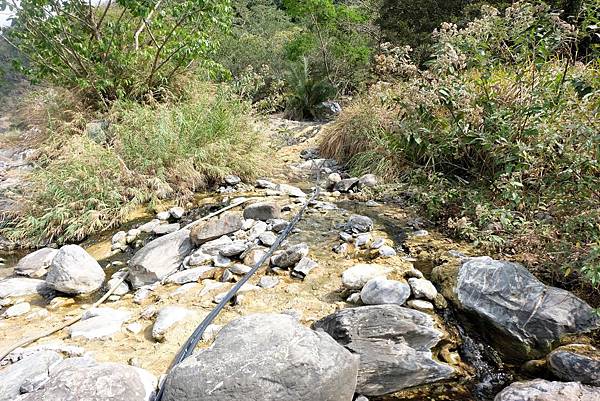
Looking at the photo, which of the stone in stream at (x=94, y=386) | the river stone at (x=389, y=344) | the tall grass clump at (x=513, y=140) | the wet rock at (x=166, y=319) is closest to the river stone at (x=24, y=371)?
the stone in stream at (x=94, y=386)

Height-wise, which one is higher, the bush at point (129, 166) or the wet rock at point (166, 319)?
the bush at point (129, 166)

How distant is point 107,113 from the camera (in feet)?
18.4

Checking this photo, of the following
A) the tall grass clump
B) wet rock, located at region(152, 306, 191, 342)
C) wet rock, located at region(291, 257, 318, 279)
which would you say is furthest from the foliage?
wet rock, located at region(152, 306, 191, 342)

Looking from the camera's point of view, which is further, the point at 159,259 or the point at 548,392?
the point at 159,259

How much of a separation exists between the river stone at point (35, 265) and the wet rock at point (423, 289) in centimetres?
277

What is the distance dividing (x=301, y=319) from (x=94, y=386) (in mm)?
1001

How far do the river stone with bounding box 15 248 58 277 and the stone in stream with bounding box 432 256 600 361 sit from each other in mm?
3033

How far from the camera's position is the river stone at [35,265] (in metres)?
3.22

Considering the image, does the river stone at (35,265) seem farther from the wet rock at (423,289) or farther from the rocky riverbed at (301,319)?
the wet rock at (423,289)

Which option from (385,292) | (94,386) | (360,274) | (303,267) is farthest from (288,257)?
(94,386)

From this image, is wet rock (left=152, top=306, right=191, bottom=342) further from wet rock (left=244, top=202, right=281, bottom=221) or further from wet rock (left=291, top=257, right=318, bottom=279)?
wet rock (left=244, top=202, right=281, bottom=221)

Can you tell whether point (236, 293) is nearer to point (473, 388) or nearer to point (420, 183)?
point (473, 388)

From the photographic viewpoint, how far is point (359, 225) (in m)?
3.17

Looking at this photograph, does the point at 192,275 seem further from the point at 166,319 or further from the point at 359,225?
the point at 359,225
